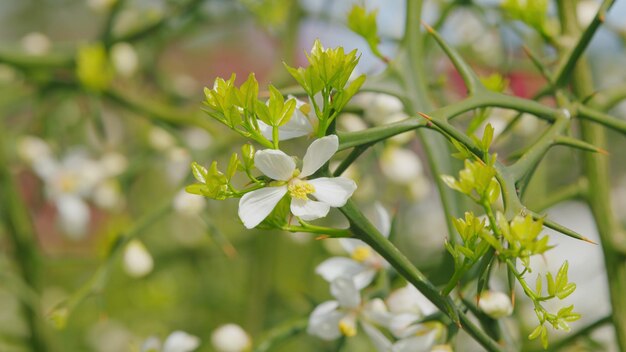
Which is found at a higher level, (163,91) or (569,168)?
(569,168)

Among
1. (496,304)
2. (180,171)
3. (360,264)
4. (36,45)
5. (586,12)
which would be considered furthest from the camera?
(180,171)

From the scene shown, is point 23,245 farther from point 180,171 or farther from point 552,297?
point 552,297

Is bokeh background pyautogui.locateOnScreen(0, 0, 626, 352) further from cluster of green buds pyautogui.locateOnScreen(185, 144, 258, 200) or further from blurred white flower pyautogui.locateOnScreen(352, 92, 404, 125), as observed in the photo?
cluster of green buds pyautogui.locateOnScreen(185, 144, 258, 200)

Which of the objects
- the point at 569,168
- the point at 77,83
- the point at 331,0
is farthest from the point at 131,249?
the point at 569,168

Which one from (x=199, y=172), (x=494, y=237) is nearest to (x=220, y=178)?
(x=199, y=172)

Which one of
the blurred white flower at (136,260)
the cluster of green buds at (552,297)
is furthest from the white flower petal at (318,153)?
the blurred white flower at (136,260)

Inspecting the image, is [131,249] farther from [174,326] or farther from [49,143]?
[174,326]

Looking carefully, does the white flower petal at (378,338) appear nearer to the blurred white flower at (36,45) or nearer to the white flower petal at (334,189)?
the white flower petal at (334,189)
